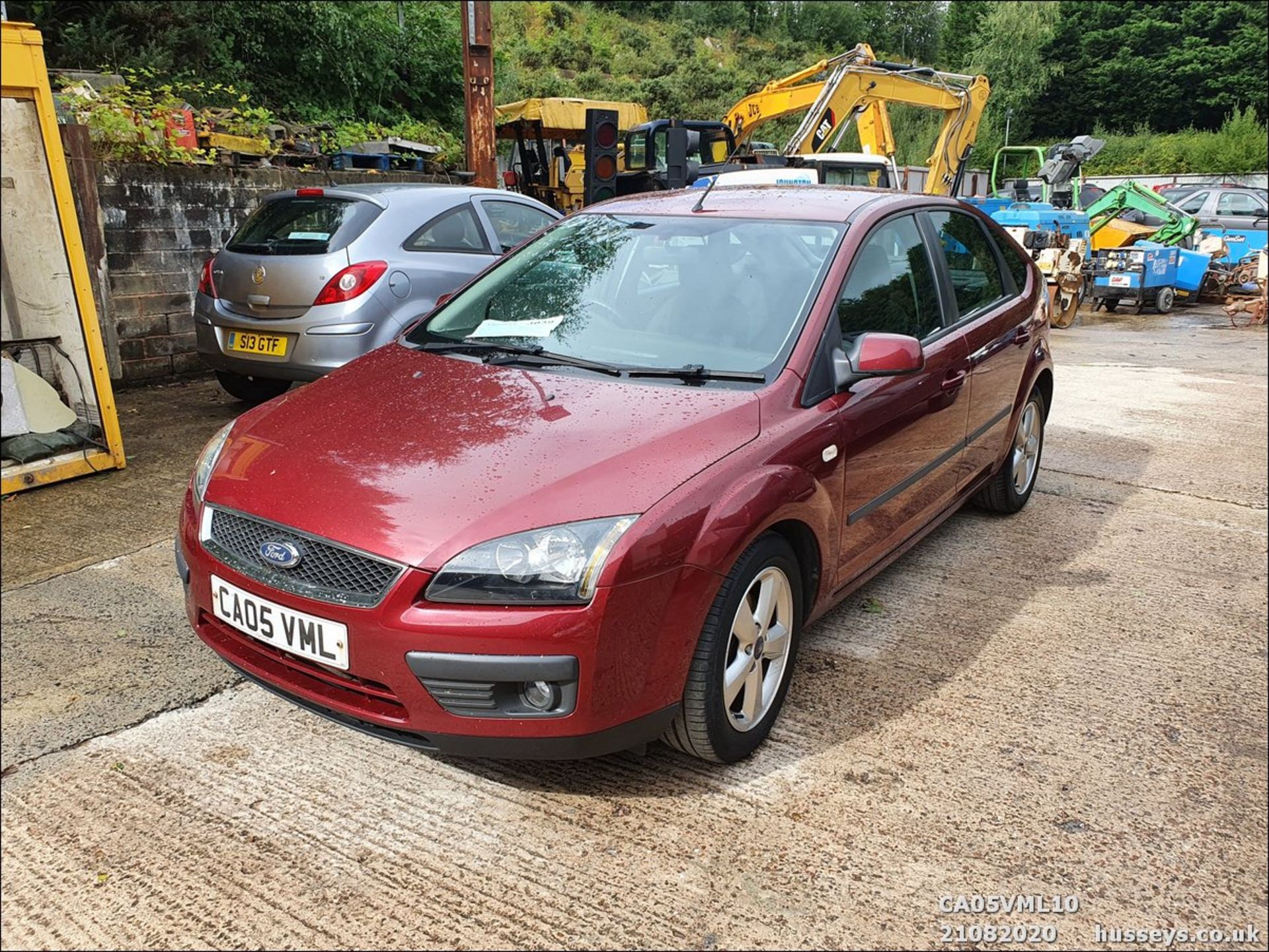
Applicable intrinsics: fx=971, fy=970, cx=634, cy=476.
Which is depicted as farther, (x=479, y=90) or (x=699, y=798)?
(x=479, y=90)

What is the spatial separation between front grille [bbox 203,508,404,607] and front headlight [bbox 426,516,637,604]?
14 cm

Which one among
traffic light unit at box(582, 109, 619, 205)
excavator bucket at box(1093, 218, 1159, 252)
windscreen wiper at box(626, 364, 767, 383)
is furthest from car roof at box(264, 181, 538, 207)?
excavator bucket at box(1093, 218, 1159, 252)

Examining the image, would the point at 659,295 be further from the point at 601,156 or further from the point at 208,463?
the point at 601,156

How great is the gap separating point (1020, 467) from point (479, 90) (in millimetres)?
7568

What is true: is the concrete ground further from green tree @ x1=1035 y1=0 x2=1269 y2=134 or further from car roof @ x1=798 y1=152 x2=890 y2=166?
green tree @ x1=1035 y1=0 x2=1269 y2=134

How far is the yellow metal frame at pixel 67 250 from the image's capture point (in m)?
4.73

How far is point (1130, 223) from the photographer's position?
54.5ft

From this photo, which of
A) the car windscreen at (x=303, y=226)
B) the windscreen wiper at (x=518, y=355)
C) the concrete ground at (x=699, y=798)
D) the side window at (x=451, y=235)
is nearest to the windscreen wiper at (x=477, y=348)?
the windscreen wiper at (x=518, y=355)

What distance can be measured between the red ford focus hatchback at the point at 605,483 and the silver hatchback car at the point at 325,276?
2154 millimetres

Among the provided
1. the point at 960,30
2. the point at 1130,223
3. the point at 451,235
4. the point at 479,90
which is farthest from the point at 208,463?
the point at 960,30

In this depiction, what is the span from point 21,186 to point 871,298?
4.42 m

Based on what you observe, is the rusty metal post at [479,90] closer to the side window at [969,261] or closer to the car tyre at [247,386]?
the car tyre at [247,386]

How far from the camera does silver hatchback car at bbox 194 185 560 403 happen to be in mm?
5711

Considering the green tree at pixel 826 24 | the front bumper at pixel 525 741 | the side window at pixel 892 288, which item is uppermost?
the green tree at pixel 826 24
